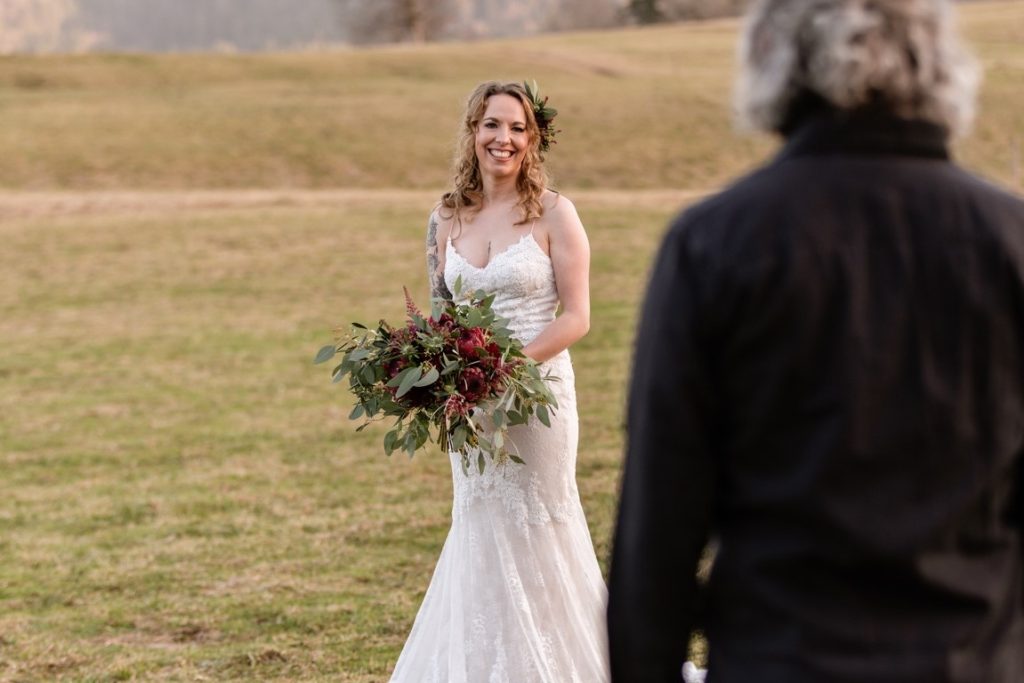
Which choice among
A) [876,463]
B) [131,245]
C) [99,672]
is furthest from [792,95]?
[131,245]

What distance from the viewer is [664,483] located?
7.27ft

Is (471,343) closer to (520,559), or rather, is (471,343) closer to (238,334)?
(520,559)

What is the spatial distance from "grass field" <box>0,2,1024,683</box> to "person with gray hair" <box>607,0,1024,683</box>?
473cm

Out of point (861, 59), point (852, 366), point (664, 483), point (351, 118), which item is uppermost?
point (861, 59)

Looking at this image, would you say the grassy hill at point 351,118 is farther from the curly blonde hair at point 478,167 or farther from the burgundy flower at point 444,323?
the burgundy flower at point 444,323

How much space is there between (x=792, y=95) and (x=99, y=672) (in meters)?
5.72

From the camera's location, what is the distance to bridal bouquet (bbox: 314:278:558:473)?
4.95 meters

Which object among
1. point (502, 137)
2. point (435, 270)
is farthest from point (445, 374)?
point (502, 137)

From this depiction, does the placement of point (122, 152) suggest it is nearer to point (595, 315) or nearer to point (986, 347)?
point (595, 315)

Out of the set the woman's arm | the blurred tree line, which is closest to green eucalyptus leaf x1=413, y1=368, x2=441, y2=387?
the woman's arm

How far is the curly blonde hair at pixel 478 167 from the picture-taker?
562cm

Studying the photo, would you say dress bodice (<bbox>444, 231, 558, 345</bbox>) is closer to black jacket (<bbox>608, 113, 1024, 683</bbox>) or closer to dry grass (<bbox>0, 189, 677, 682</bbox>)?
dry grass (<bbox>0, 189, 677, 682</bbox>)

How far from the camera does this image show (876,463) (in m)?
2.10

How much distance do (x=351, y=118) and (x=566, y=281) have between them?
37.4 meters
